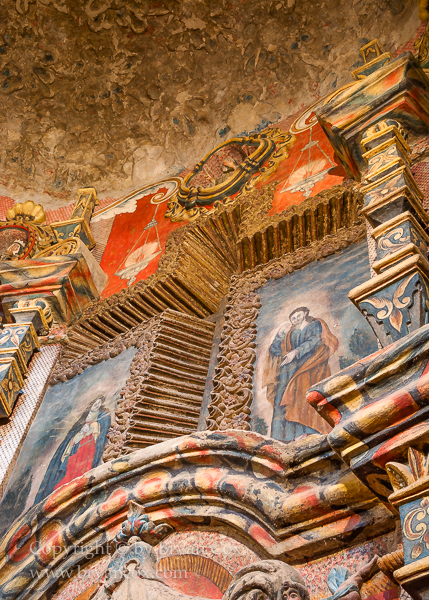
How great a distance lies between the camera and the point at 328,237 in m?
4.71

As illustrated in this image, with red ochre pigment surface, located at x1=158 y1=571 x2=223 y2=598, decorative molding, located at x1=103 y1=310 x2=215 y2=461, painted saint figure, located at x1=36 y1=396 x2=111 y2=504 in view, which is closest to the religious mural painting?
decorative molding, located at x1=103 y1=310 x2=215 y2=461

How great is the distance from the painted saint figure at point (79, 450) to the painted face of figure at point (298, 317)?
1443 mm

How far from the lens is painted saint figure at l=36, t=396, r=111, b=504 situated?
412 cm

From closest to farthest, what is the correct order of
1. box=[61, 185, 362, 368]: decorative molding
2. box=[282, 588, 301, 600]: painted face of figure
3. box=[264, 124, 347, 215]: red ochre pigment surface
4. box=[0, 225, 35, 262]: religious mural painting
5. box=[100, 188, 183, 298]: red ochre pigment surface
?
1. box=[282, 588, 301, 600]: painted face of figure
2. box=[61, 185, 362, 368]: decorative molding
3. box=[264, 124, 347, 215]: red ochre pigment surface
4. box=[100, 188, 183, 298]: red ochre pigment surface
5. box=[0, 225, 35, 262]: religious mural painting

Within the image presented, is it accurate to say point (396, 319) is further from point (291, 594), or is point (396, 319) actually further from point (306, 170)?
point (306, 170)

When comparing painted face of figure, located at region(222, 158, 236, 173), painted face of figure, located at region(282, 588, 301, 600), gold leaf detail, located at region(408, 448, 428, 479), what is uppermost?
painted face of figure, located at region(222, 158, 236, 173)

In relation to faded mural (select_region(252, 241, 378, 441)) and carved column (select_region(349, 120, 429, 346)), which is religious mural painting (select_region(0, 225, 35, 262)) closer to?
faded mural (select_region(252, 241, 378, 441))

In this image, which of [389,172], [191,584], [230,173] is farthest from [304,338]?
[230,173]

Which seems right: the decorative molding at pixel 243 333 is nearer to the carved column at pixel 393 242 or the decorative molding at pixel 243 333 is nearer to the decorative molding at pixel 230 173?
the carved column at pixel 393 242

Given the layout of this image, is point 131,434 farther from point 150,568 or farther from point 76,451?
point 150,568

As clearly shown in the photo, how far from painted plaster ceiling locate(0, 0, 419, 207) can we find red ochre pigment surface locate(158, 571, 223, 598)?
5530 mm

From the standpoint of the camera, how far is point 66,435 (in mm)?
4531

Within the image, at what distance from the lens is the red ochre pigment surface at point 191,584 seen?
260 cm

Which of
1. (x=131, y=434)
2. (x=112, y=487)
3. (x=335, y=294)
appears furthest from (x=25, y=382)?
(x=335, y=294)
